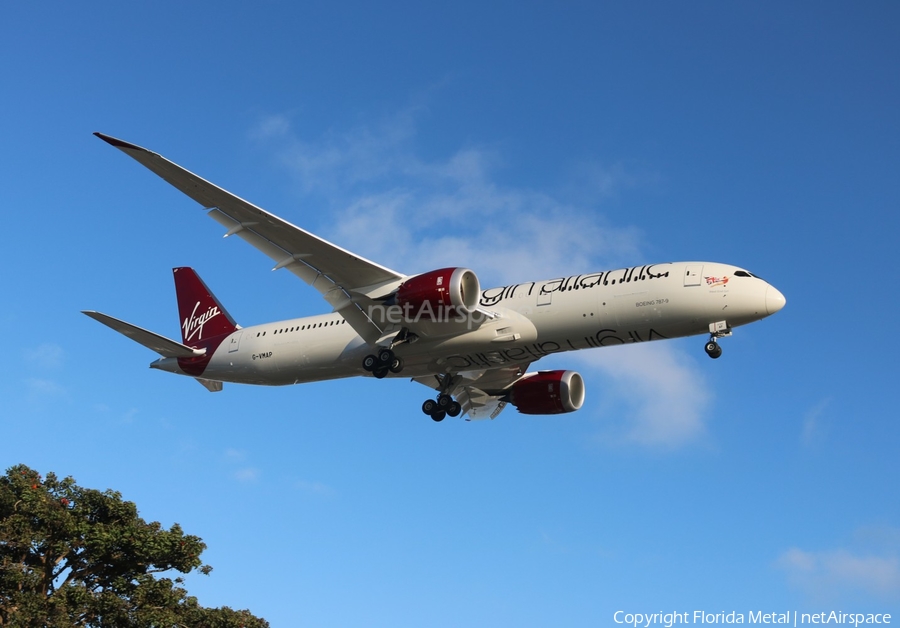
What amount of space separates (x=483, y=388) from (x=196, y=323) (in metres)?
13.6

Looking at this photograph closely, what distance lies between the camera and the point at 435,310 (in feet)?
105

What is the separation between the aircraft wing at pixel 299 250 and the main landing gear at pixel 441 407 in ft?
16.3

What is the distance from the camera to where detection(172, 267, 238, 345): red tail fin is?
4203cm

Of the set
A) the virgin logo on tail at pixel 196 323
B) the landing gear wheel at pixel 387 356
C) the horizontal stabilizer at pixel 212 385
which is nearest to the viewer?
the landing gear wheel at pixel 387 356

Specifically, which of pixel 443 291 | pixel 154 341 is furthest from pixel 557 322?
pixel 154 341

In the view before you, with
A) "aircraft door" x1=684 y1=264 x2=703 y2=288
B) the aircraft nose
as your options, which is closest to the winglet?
"aircraft door" x1=684 y1=264 x2=703 y2=288

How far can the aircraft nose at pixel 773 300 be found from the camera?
30047 mm

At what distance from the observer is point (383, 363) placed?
34.4 meters

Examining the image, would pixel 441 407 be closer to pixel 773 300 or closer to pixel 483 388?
pixel 483 388

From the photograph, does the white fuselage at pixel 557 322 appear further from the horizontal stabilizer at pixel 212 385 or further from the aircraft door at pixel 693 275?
the horizontal stabilizer at pixel 212 385

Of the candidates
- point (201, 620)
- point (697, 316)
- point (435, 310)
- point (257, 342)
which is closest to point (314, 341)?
point (257, 342)

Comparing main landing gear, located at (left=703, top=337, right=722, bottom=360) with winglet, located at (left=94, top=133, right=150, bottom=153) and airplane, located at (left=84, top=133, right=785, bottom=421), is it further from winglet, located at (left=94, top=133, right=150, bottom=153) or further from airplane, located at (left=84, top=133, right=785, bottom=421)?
winglet, located at (left=94, top=133, right=150, bottom=153)

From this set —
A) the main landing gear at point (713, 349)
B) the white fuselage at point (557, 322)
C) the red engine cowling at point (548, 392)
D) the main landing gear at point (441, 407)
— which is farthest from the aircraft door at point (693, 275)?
the main landing gear at point (441, 407)

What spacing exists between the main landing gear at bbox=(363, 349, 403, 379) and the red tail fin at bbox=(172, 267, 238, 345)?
9012 mm
